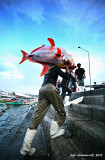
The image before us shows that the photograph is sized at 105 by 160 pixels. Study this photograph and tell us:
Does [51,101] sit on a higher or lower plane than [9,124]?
higher

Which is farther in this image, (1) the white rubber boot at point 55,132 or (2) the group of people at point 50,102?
(1) the white rubber boot at point 55,132

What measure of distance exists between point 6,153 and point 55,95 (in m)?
1.42

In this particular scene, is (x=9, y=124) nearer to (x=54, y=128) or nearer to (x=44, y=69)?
(x=54, y=128)

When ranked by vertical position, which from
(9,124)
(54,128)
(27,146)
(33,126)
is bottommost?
(9,124)

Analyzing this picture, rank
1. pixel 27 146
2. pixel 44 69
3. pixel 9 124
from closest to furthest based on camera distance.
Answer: pixel 27 146 < pixel 44 69 < pixel 9 124

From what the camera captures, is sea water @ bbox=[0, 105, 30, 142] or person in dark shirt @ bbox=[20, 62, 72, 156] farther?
sea water @ bbox=[0, 105, 30, 142]

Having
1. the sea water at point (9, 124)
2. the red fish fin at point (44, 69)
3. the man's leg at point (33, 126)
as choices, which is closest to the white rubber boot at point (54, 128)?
the man's leg at point (33, 126)

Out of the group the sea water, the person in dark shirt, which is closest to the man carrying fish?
the person in dark shirt

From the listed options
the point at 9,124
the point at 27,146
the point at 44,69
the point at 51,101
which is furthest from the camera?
the point at 9,124

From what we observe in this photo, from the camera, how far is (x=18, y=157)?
157cm

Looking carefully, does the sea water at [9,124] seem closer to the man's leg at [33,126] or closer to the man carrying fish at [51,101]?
the man's leg at [33,126]

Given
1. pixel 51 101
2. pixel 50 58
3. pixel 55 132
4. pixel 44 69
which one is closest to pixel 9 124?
pixel 55 132

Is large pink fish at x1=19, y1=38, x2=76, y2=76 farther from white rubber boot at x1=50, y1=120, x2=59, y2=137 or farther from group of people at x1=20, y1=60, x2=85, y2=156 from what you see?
white rubber boot at x1=50, y1=120, x2=59, y2=137

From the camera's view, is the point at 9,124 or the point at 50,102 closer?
the point at 50,102
